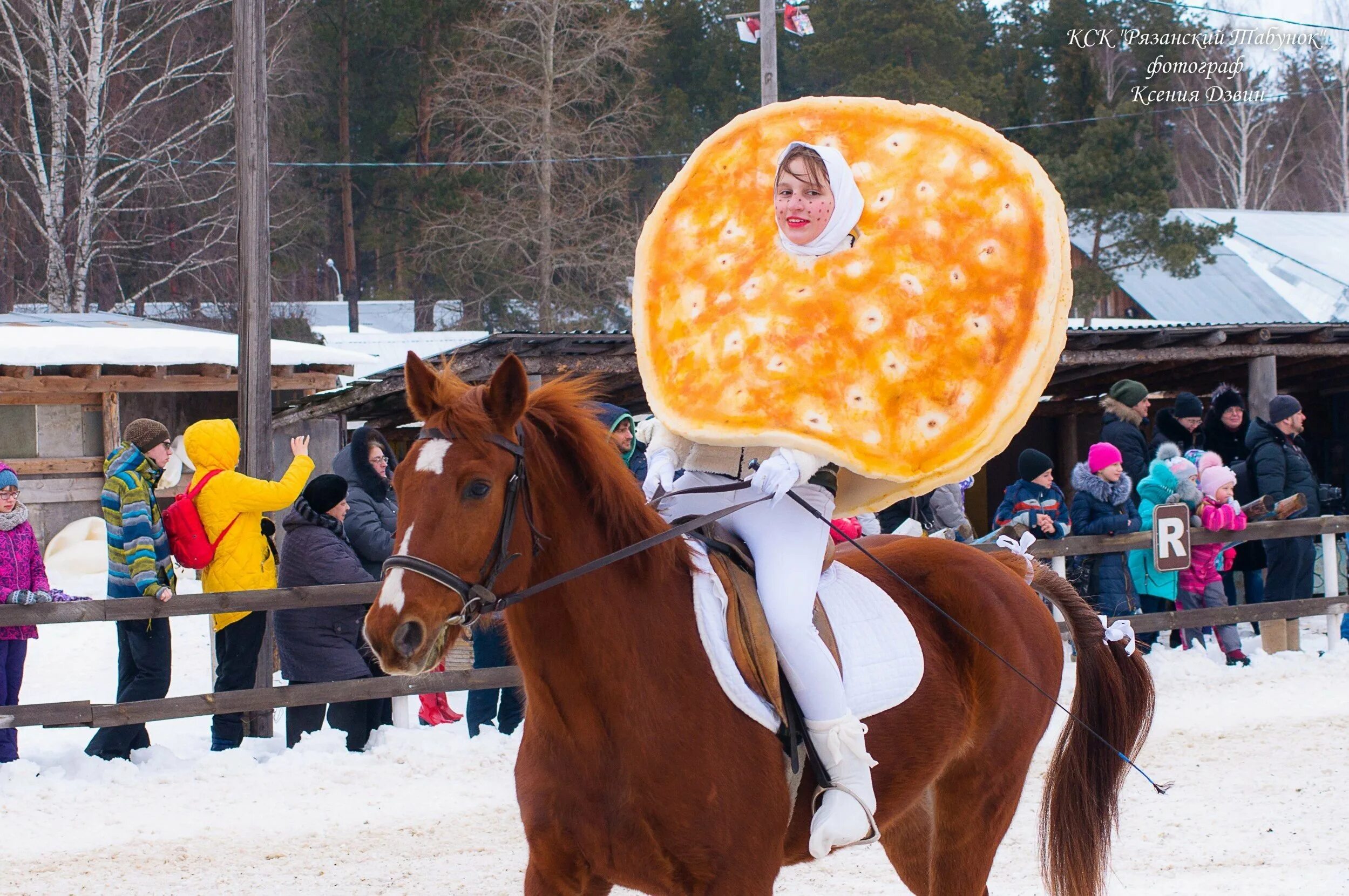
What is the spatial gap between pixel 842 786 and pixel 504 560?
3.76ft

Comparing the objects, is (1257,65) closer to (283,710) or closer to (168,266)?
(168,266)

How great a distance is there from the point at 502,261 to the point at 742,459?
25551 mm

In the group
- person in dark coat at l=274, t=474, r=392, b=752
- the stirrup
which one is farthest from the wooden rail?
the stirrup

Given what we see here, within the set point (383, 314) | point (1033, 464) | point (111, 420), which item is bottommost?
point (1033, 464)

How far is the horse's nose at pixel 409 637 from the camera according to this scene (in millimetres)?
2941

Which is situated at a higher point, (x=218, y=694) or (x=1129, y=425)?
(x=1129, y=425)

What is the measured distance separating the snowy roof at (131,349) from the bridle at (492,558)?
11017mm

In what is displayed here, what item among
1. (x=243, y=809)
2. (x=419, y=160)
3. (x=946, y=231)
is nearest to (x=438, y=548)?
(x=946, y=231)

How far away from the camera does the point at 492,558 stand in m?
3.18

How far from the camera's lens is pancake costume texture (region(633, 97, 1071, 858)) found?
3.67 m

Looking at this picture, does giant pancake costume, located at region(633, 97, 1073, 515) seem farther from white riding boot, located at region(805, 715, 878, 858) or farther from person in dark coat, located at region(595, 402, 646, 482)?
person in dark coat, located at region(595, 402, 646, 482)

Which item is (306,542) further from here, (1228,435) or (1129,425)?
(1228,435)

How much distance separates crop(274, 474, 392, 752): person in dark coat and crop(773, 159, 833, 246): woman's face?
4.64 meters

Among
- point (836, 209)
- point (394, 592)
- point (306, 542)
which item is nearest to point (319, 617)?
point (306, 542)
